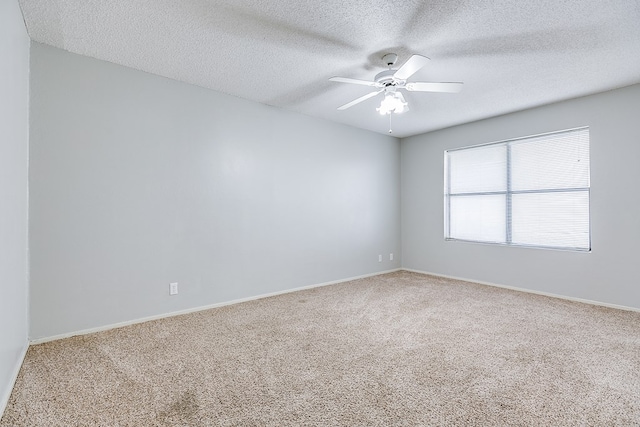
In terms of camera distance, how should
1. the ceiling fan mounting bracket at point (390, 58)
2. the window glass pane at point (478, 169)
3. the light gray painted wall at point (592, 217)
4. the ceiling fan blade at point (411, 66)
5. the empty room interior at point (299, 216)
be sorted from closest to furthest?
the empty room interior at point (299, 216) < the ceiling fan blade at point (411, 66) < the ceiling fan mounting bracket at point (390, 58) < the light gray painted wall at point (592, 217) < the window glass pane at point (478, 169)

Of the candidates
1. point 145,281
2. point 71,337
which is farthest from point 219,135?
point 71,337

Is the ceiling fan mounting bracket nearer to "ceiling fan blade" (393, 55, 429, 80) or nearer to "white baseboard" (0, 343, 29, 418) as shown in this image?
"ceiling fan blade" (393, 55, 429, 80)

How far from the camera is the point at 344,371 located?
80.8 inches

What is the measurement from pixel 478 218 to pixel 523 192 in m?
0.73

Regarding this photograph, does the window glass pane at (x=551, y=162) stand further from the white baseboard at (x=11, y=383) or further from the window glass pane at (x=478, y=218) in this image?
the white baseboard at (x=11, y=383)

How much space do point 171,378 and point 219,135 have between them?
2.51m

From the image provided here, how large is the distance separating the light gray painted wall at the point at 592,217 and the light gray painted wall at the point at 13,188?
505 centimetres

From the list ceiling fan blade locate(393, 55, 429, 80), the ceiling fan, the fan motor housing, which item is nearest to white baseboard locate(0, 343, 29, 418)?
the ceiling fan

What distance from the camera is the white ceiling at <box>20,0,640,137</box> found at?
2.08 metres

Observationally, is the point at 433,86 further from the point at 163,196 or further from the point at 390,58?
the point at 163,196

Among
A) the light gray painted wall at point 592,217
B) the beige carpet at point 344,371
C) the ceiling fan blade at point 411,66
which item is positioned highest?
the ceiling fan blade at point 411,66

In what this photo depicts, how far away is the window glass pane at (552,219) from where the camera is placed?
3723 millimetres

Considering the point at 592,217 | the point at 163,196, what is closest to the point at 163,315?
the point at 163,196

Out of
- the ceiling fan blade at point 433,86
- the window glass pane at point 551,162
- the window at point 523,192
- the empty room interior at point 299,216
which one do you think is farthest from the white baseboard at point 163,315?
the window glass pane at point 551,162
